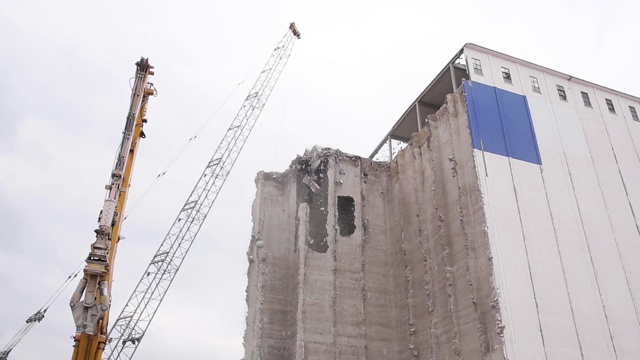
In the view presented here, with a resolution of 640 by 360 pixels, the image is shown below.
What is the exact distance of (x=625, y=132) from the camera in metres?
32.4

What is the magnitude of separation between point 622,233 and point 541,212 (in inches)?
220

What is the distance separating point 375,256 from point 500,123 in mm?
10554

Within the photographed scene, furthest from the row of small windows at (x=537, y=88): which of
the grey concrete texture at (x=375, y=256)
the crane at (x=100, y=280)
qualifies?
the crane at (x=100, y=280)

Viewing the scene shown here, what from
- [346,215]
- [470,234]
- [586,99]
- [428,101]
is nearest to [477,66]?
[428,101]

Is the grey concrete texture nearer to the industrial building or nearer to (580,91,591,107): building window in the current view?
the industrial building

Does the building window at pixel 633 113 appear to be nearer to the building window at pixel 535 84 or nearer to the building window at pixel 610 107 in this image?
the building window at pixel 610 107

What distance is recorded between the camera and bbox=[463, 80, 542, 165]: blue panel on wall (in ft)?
88.1

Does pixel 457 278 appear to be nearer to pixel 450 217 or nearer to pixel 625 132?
pixel 450 217

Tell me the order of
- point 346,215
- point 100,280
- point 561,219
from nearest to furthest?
point 100,280, point 561,219, point 346,215

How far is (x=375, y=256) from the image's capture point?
1257 inches

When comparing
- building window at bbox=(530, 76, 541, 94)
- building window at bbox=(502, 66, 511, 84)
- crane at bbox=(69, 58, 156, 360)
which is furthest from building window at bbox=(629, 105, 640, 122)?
crane at bbox=(69, 58, 156, 360)

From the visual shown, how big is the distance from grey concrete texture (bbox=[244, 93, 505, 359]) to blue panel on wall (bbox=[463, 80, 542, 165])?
0.70 m

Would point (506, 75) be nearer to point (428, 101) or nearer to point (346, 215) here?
point (428, 101)

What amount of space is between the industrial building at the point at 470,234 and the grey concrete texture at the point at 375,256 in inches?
3.4
